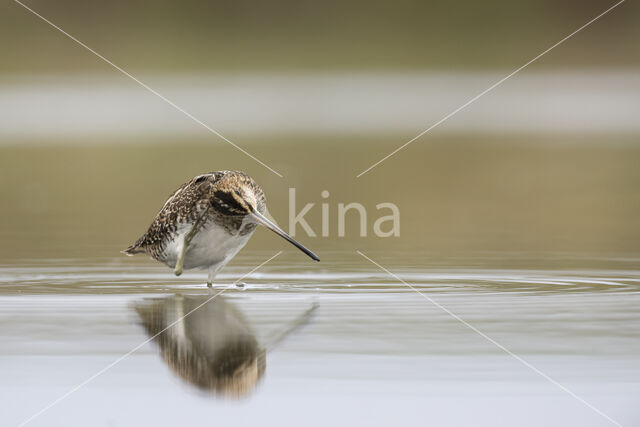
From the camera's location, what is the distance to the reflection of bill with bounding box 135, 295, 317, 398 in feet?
18.0

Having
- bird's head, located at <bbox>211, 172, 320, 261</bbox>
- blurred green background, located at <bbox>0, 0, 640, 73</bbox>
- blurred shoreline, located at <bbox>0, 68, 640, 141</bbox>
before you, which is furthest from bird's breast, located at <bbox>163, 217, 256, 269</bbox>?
blurred green background, located at <bbox>0, 0, 640, 73</bbox>

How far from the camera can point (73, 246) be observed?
1071 centimetres

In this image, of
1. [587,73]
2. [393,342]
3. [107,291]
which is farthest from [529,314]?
[587,73]

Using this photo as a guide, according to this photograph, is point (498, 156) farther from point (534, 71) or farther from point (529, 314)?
point (534, 71)

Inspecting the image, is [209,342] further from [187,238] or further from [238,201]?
[187,238]

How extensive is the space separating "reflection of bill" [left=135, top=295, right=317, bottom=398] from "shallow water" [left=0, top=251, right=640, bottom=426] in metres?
0.03

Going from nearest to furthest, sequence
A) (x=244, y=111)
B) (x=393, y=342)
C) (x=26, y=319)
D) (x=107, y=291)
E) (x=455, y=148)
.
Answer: (x=393, y=342) < (x=26, y=319) < (x=107, y=291) < (x=455, y=148) < (x=244, y=111)

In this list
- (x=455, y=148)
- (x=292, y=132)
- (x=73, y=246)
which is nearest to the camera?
(x=73, y=246)

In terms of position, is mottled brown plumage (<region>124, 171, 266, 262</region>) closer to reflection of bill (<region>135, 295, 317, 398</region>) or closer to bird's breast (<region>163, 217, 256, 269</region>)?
bird's breast (<region>163, 217, 256, 269</region>)

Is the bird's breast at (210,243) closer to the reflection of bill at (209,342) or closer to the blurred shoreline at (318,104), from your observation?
the reflection of bill at (209,342)

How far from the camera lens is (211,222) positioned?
8781mm

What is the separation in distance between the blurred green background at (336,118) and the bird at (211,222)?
1.53 metres

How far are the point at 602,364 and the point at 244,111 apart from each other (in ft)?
71.5

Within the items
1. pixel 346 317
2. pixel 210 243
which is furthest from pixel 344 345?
pixel 210 243
